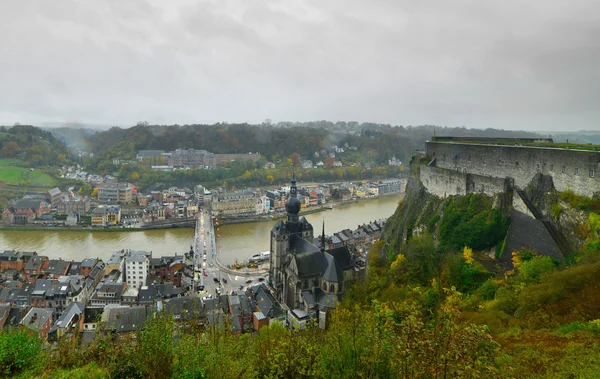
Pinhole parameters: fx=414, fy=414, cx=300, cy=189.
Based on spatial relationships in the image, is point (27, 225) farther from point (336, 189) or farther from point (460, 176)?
point (460, 176)

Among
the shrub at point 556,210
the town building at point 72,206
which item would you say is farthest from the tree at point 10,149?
the shrub at point 556,210

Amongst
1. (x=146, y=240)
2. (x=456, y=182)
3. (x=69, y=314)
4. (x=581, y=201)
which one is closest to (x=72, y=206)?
(x=146, y=240)

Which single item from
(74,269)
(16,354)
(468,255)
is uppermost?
(16,354)

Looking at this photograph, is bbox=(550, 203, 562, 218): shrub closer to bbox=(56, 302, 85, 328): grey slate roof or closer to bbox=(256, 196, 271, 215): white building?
bbox=(56, 302, 85, 328): grey slate roof

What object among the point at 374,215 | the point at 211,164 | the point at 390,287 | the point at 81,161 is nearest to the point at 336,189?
the point at 374,215

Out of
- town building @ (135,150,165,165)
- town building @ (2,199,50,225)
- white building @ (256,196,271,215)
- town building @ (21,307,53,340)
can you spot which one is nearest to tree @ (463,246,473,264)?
town building @ (21,307,53,340)

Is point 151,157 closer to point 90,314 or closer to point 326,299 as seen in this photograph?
point 90,314
